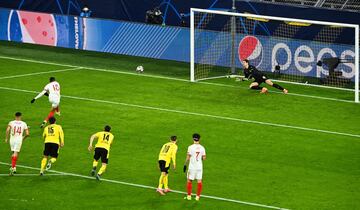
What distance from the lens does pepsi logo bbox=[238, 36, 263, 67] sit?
49.9 metres

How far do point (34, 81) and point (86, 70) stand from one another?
13.2 ft

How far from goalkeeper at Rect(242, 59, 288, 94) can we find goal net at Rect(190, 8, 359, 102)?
223 centimetres

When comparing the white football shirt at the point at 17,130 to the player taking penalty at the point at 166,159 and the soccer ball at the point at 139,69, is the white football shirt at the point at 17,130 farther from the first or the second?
the soccer ball at the point at 139,69

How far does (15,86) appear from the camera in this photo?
4609cm

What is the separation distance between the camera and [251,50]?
5009 centimetres

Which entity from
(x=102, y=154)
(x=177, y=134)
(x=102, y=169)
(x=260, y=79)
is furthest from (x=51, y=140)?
(x=260, y=79)

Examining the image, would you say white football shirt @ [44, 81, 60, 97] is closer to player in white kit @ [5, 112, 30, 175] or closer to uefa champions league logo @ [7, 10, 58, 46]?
player in white kit @ [5, 112, 30, 175]

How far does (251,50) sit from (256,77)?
190 inches

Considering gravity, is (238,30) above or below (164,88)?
above

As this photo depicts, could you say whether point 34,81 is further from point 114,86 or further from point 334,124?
point 334,124

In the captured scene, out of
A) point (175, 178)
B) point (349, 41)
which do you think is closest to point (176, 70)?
point (349, 41)

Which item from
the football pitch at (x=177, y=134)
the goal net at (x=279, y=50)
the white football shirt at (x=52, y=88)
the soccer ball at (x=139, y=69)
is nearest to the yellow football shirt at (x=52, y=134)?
the football pitch at (x=177, y=134)

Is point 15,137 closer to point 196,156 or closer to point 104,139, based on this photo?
point 104,139

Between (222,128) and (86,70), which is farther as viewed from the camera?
(86,70)
